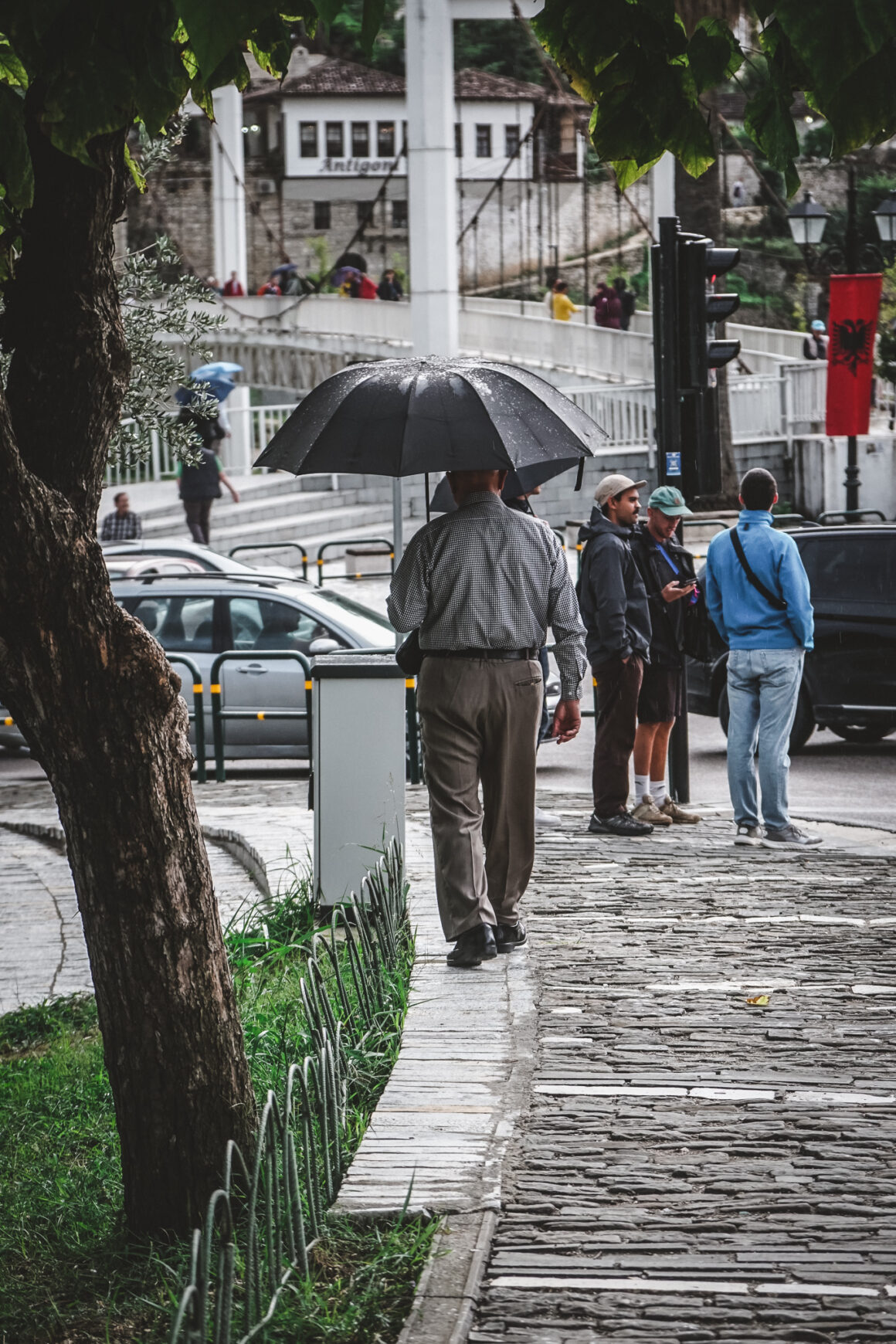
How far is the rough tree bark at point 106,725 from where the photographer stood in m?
4.21

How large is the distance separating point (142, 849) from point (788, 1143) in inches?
74.5

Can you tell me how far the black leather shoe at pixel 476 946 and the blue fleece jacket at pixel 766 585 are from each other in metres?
3.29

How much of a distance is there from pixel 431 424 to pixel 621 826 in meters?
3.53

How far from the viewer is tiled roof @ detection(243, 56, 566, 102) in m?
78.8

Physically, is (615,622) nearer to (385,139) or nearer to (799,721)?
(799,721)

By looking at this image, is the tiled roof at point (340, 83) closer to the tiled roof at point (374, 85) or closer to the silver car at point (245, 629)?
the tiled roof at point (374, 85)

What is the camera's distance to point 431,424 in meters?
6.51

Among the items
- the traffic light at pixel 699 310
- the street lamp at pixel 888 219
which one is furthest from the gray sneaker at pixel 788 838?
the street lamp at pixel 888 219

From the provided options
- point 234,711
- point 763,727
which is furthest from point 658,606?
point 234,711

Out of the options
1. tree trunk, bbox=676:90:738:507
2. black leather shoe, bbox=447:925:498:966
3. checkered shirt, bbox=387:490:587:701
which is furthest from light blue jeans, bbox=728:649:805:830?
tree trunk, bbox=676:90:738:507

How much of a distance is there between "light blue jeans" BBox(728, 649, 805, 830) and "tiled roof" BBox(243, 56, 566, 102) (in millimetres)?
72642

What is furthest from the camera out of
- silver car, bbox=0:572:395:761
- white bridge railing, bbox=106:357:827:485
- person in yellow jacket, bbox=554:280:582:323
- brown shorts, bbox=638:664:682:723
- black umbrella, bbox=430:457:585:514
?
person in yellow jacket, bbox=554:280:582:323

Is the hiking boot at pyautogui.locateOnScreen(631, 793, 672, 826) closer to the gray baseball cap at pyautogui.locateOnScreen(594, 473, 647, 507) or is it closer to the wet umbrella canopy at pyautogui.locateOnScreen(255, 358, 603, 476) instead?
the gray baseball cap at pyautogui.locateOnScreen(594, 473, 647, 507)

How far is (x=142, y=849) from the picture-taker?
427cm
